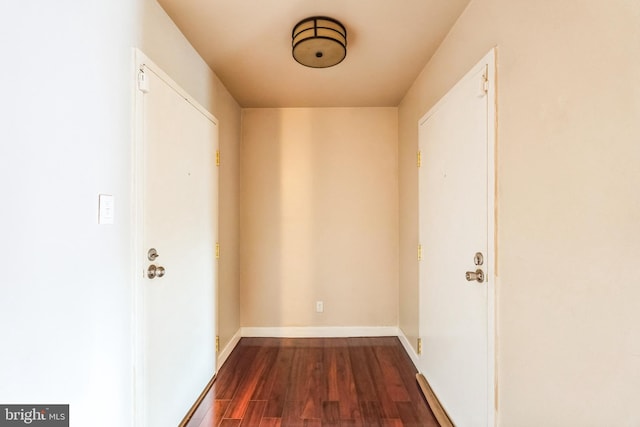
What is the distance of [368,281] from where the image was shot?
3074 mm

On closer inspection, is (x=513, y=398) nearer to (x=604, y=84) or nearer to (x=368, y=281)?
(x=604, y=84)

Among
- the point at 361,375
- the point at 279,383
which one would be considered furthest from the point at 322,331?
the point at 279,383

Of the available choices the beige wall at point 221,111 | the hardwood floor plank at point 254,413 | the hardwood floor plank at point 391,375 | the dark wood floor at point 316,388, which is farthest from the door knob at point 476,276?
the beige wall at point 221,111

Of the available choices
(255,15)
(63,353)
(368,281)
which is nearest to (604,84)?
(255,15)

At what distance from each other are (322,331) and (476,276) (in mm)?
2026

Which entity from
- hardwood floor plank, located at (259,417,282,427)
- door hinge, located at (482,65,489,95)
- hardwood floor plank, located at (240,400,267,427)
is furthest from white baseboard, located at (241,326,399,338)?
door hinge, located at (482,65,489,95)

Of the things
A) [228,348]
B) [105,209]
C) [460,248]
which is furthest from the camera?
[228,348]

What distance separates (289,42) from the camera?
6.24 ft

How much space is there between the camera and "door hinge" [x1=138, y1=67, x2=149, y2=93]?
4.42ft

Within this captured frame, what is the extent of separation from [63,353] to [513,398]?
169cm


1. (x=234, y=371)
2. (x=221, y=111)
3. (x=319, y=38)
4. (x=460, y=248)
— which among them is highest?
(x=319, y=38)

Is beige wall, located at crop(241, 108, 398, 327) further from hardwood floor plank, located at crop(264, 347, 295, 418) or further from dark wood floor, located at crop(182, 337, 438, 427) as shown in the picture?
hardwood floor plank, located at crop(264, 347, 295, 418)

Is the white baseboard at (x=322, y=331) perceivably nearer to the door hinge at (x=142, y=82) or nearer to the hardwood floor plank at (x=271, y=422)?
the hardwood floor plank at (x=271, y=422)

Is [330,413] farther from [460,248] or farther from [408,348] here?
[460,248]
